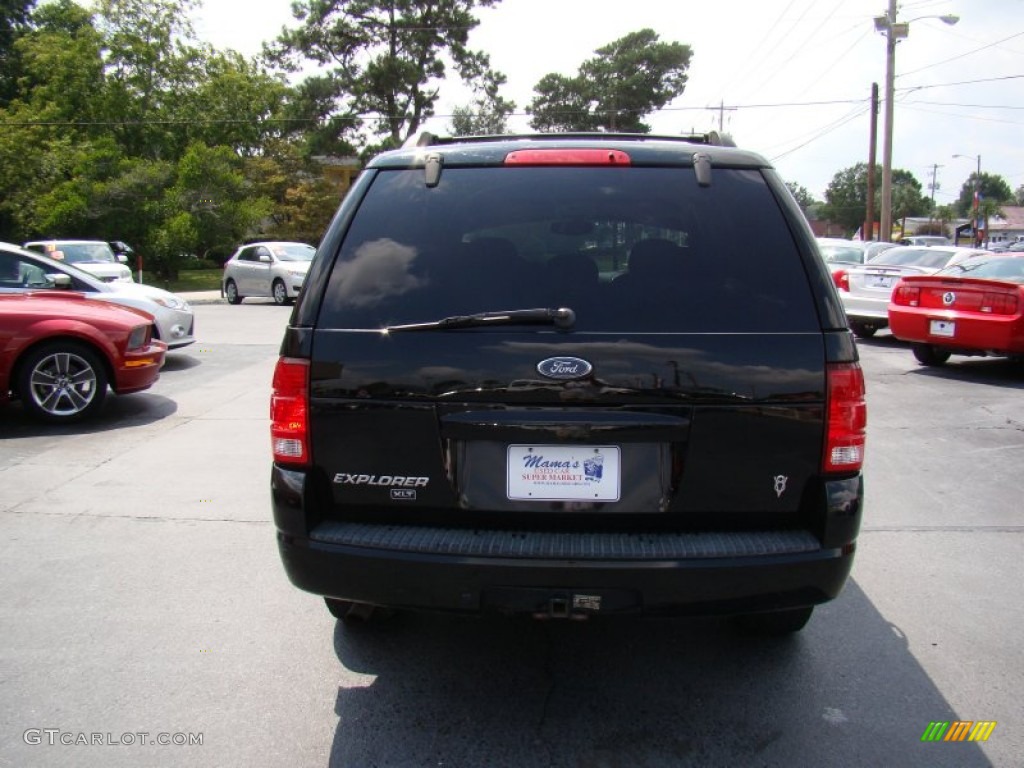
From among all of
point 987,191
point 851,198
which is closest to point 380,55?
point 851,198

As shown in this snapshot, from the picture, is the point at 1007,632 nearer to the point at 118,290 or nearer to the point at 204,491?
the point at 204,491

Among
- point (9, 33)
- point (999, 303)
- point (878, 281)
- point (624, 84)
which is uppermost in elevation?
point (9, 33)

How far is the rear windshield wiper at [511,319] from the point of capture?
8.57 ft

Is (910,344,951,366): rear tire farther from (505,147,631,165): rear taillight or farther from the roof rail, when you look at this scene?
(505,147,631,165): rear taillight

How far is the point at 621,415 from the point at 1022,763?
175cm

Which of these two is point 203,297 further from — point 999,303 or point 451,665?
point 451,665

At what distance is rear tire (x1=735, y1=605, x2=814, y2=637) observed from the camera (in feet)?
11.0

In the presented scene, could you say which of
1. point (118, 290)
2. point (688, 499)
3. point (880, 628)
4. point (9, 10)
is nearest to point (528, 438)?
point (688, 499)

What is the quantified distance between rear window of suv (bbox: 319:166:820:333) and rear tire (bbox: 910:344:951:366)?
352 inches

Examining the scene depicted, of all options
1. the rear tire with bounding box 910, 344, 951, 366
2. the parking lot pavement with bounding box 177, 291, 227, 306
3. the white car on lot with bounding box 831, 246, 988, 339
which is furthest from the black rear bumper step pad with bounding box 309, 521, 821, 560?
the parking lot pavement with bounding box 177, 291, 227, 306

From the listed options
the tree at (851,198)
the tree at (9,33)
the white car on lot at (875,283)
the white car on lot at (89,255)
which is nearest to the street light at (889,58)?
the white car on lot at (875,283)

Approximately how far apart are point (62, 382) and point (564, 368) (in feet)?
20.9

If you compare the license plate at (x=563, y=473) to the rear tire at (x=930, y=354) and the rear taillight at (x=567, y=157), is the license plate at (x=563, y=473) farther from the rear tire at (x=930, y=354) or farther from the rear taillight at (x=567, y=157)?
the rear tire at (x=930, y=354)

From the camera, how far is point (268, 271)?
840 inches
